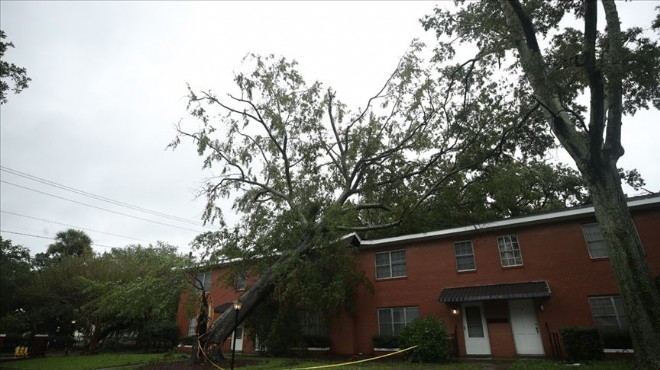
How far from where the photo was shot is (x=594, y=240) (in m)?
13.7

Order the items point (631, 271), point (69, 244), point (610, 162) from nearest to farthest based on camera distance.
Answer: point (631, 271), point (610, 162), point (69, 244)

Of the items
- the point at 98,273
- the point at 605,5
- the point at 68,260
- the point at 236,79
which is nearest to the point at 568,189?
the point at 605,5

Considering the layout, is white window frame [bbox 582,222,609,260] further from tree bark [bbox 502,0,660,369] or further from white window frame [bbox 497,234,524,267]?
tree bark [bbox 502,0,660,369]

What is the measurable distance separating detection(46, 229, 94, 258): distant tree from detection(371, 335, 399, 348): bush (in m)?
34.6

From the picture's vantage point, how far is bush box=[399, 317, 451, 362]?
1293 cm

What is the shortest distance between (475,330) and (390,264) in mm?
4806

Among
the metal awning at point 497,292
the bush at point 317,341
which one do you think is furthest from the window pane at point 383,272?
the bush at point 317,341

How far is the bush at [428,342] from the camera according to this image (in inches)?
509

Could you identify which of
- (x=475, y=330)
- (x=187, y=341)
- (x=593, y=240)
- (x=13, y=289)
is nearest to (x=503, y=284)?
(x=475, y=330)

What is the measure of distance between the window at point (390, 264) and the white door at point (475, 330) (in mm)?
3400

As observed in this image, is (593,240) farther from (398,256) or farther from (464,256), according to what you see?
(398,256)

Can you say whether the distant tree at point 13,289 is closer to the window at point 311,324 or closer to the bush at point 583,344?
the window at point 311,324

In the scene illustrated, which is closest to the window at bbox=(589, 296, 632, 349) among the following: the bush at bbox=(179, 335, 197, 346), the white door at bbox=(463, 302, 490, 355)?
the white door at bbox=(463, 302, 490, 355)

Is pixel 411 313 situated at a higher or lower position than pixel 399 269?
lower
